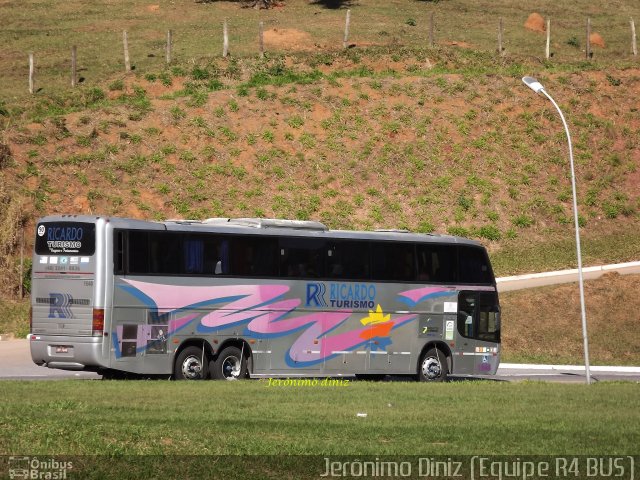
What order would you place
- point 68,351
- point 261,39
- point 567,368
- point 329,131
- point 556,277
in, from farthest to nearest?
point 261,39 < point 329,131 < point 556,277 < point 567,368 < point 68,351

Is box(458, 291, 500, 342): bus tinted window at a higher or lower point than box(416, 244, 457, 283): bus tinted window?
lower

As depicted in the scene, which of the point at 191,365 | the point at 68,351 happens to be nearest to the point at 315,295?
the point at 191,365

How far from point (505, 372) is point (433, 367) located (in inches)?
233

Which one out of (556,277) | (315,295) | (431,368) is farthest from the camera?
(556,277)

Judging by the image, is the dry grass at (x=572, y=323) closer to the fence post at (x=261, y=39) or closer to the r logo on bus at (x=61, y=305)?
the r logo on bus at (x=61, y=305)

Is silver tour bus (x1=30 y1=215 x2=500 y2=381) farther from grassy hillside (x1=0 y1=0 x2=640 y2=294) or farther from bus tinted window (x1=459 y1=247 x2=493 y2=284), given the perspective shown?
grassy hillside (x1=0 y1=0 x2=640 y2=294)

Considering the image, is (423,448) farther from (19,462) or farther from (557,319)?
(557,319)

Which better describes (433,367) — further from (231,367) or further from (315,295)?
(231,367)

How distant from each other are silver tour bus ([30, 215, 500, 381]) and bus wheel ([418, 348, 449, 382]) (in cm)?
3

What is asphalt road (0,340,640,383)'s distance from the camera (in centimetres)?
3067

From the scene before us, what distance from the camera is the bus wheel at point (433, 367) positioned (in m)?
31.7

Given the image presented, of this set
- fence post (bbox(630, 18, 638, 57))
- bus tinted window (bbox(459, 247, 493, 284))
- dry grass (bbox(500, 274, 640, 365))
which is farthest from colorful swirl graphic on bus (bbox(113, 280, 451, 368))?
fence post (bbox(630, 18, 638, 57))

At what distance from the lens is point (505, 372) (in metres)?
36.9

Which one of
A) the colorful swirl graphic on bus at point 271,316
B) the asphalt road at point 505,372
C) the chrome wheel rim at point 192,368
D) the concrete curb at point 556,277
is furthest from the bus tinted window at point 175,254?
the concrete curb at point 556,277
